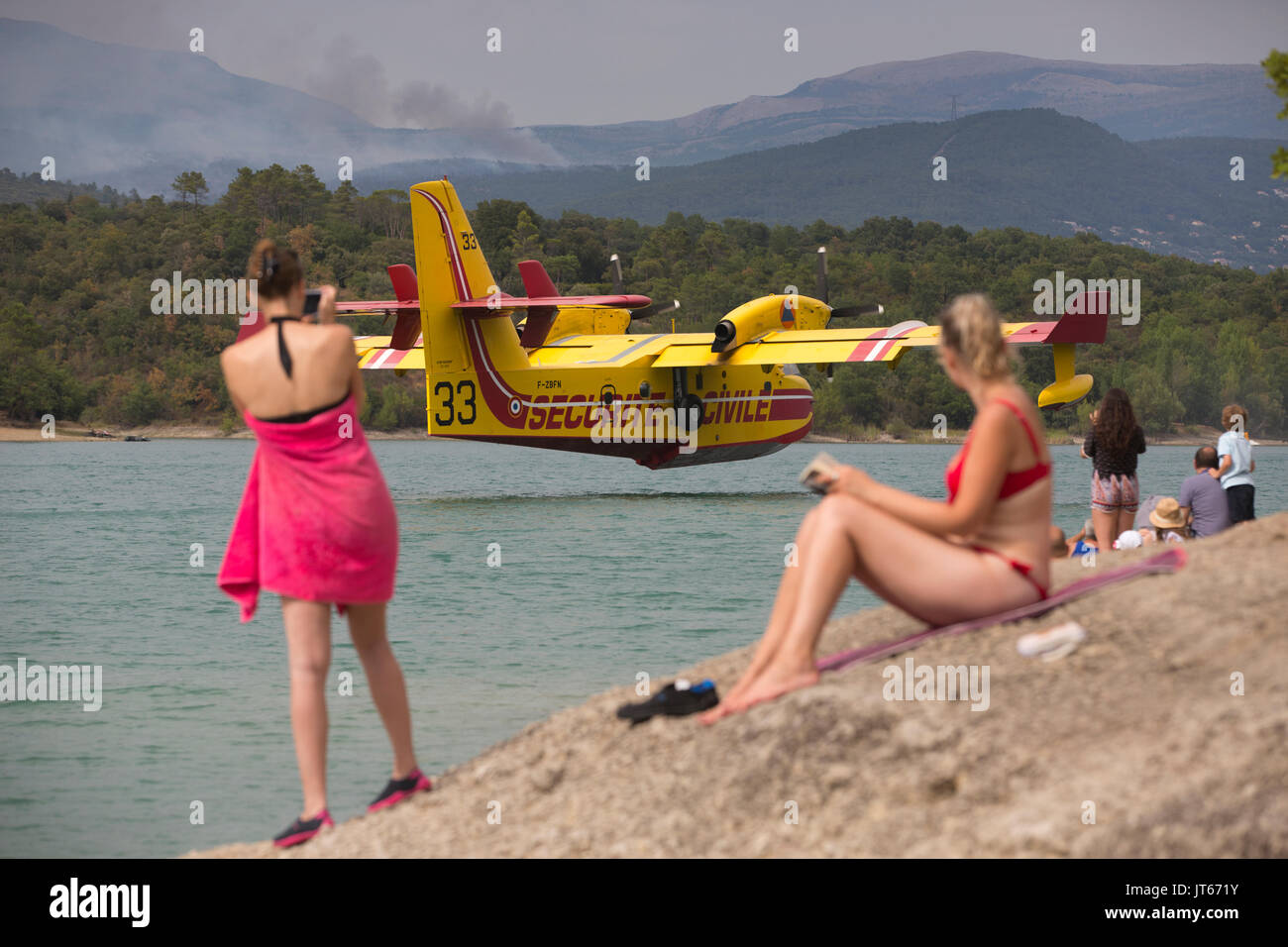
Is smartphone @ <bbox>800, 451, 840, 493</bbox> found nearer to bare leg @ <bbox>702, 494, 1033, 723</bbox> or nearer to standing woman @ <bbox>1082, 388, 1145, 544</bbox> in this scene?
bare leg @ <bbox>702, 494, 1033, 723</bbox>

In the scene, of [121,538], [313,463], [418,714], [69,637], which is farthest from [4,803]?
[121,538]

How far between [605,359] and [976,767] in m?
27.6

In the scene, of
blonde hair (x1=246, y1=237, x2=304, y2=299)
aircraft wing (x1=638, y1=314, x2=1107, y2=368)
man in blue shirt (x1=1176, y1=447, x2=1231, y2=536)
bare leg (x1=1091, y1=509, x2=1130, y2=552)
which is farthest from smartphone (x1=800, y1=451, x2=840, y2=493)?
aircraft wing (x1=638, y1=314, x2=1107, y2=368)

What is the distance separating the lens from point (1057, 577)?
650 cm

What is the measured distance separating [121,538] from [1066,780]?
26.8m

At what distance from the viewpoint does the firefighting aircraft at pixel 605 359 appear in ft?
94.0

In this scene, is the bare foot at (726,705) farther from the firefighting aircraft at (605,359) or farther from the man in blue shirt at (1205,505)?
the firefighting aircraft at (605,359)

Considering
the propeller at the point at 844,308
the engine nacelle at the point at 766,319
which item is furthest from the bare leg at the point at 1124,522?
the propeller at the point at 844,308

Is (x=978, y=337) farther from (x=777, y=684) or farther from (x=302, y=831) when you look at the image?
(x=302, y=831)

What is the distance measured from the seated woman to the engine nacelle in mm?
24632

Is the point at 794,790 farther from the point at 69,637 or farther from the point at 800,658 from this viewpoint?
the point at 69,637

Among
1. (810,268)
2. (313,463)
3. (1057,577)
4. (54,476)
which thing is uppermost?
(810,268)

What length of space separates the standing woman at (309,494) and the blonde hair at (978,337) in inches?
96.4

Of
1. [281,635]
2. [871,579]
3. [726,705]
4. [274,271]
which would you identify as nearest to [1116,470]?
Result: [871,579]
